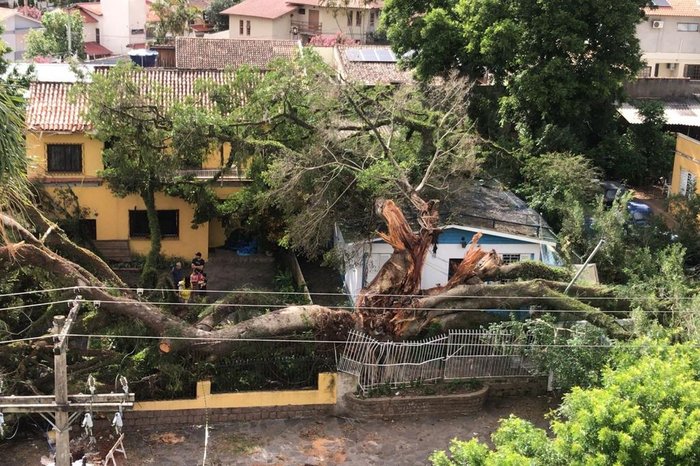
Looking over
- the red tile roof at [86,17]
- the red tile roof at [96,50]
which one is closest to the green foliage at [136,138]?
the red tile roof at [96,50]

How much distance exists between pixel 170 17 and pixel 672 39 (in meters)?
30.6

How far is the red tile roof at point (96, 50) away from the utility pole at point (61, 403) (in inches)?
2025

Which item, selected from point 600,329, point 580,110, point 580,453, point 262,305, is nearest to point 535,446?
point 580,453

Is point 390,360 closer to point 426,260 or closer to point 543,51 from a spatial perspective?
point 426,260

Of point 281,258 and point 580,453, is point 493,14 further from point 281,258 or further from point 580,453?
point 580,453

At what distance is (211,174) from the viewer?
25.8m

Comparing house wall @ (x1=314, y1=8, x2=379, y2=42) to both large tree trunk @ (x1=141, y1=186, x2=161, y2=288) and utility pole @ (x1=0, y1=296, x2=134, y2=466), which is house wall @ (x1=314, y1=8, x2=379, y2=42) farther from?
utility pole @ (x1=0, y1=296, x2=134, y2=466)

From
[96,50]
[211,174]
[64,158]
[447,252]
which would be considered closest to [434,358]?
[447,252]

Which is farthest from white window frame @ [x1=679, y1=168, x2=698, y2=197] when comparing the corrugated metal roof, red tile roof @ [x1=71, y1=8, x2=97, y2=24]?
red tile roof @ [x1=71, y1=8, x2=97, y2=24]

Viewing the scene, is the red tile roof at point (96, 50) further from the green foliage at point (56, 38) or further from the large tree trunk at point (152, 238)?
the large tree trunk at point (152, 238)

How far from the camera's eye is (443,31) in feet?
95.6

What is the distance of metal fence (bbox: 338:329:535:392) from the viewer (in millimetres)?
18078

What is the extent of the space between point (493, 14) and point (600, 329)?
1323cm

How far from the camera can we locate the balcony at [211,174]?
24.8 meters
